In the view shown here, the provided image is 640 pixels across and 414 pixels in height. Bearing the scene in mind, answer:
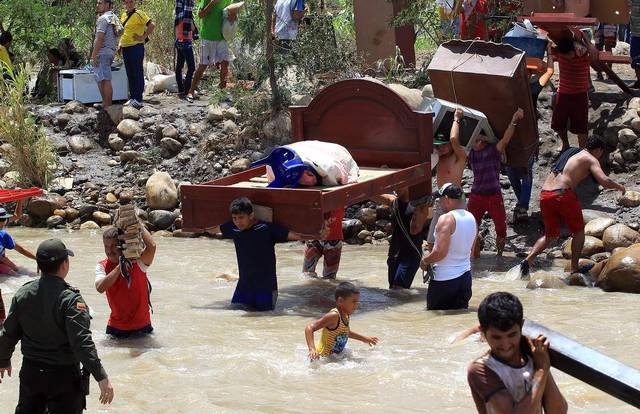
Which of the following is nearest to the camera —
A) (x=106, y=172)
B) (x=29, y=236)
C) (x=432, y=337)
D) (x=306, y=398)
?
(x=306, y=398)

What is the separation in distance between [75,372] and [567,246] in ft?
22.1

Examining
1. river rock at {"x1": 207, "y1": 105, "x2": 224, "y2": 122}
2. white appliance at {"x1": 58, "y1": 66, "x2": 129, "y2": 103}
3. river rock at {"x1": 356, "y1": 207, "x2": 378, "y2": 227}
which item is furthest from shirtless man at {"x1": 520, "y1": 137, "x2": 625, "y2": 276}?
white appliance at {"x1": 58, "y1": 66, "x2": 129, "y2": 103}

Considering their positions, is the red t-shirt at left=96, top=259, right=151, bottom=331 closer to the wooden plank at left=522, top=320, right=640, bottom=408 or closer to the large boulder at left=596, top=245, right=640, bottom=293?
the wooden plank at left=522, top=320, right=640, bottom=408

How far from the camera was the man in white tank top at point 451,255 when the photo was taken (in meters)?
8.46

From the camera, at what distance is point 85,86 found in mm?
15758

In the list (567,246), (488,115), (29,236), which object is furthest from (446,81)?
(29,236)

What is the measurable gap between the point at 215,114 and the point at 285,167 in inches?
243

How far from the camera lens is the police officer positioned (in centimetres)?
548

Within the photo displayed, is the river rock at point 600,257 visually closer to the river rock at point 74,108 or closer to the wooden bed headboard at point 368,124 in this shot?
the wooden bed headboard at point 368,124

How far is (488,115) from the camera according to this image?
10.9m

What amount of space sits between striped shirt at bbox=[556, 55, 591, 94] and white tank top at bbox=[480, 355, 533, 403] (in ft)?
27.0

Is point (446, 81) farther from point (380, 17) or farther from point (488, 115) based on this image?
point (380, 17)

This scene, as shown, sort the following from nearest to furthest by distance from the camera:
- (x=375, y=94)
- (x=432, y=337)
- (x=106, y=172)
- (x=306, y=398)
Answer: (x=306, y=398), (x=432, y=337), (x=375, y=94), (x=106, y=172)

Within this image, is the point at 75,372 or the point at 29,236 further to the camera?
the point at 29,236
